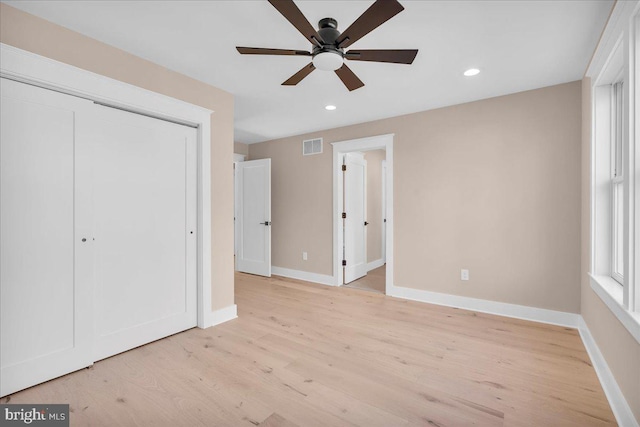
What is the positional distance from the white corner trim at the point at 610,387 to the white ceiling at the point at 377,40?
237 centimetres

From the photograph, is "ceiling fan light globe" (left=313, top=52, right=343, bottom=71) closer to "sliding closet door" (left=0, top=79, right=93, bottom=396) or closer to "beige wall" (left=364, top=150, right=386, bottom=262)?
"sliding closet door" (left=0, top=79, right=93, bottom=396)

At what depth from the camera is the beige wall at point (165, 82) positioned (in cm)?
197

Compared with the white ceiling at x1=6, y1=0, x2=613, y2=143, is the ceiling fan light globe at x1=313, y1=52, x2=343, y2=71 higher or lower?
lower

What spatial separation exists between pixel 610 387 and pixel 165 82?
4.08 metres

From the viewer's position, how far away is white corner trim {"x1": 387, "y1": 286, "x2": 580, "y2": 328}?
3077mm

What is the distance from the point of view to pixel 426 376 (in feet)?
7.10

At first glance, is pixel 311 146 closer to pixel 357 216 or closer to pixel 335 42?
pixel 357 216

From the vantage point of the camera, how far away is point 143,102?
101 inches

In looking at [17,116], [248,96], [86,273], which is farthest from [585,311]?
[17,116]

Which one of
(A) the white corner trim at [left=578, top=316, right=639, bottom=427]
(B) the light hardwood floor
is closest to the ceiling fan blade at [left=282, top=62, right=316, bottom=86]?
(B) the light hardwood floor

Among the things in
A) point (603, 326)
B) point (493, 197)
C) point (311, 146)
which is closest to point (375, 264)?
point (311, 146)

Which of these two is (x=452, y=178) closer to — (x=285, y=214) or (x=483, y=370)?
(x=483, y=370)

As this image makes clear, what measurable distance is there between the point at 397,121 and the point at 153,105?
295cm

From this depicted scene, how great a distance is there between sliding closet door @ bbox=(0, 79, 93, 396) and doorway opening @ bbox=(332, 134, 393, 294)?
3.16 metres
